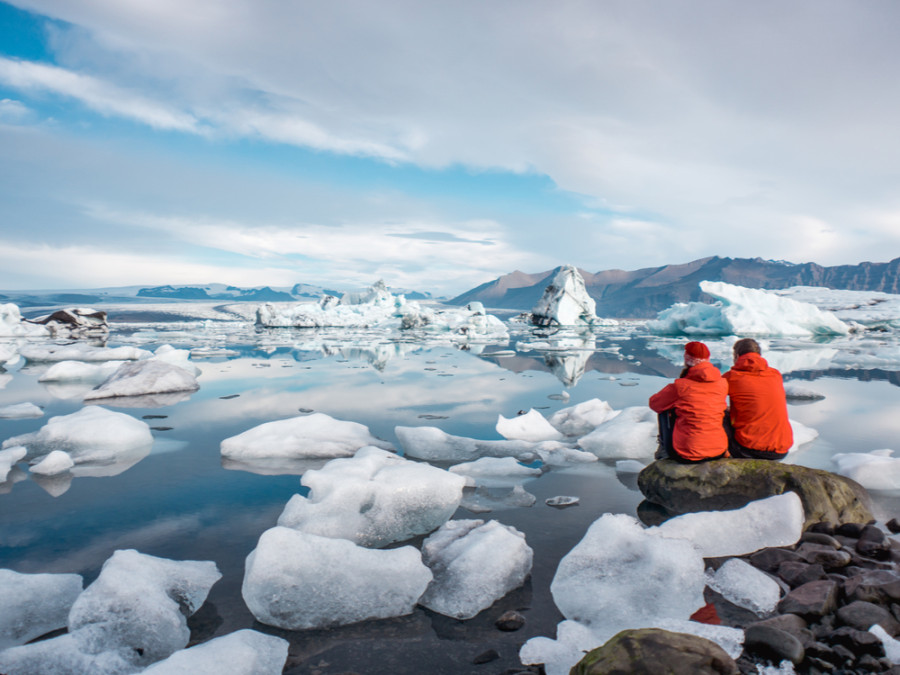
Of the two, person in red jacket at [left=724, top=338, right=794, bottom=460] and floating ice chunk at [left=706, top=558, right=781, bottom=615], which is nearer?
floating ice chunk at [left=706, top=558, right=781, bottom=615]

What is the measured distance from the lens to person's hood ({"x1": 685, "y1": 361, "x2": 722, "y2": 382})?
3494 millimetres

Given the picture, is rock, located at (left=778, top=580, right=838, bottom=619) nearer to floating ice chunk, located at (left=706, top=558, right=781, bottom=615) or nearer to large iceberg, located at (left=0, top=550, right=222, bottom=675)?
floating ice chunk, located at (left=706, top=558, right=781, bottom=615)

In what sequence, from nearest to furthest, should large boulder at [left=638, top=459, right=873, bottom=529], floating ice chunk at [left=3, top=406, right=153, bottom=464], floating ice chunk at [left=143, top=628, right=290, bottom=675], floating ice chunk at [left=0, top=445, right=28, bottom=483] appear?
floating ice chunk at [left=143, top=628, right=290, bottom=675] < large boulder at [left=638, top=459, right=873, bottom=529] < floating ice chunk at [left=0, top=445, right=28, bottom=483] < floating ice chunk at [left=3, top=406, right=153, bottom=464]

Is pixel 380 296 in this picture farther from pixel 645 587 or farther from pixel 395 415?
pixel 645 587

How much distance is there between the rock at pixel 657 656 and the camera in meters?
1.57

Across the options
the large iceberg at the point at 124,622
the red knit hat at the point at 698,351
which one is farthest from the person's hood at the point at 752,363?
the large iceberg at the point at 124,622

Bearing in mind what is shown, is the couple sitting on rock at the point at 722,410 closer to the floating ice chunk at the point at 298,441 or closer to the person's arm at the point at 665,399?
the person's arm at the point at 665,399

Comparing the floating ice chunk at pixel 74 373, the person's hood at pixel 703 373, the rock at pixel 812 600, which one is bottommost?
the floating ice chunk at pixel 74 373

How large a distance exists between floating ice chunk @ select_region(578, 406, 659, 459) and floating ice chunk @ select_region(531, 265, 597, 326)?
34034 mm

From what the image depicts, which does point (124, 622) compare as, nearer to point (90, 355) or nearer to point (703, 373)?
point (703, 373)

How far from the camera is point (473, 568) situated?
248 cm

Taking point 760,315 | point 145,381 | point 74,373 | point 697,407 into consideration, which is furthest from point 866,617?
point 760,315

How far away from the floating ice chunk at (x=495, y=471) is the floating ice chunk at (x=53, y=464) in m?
3.30

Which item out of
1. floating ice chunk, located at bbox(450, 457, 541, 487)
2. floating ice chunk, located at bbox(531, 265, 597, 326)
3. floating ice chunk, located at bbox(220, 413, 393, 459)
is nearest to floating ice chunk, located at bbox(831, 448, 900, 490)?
floating ice chunk, located at bbox(450, 457, 541, 487)
